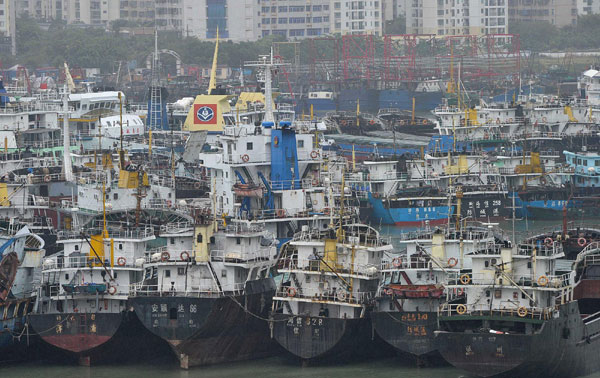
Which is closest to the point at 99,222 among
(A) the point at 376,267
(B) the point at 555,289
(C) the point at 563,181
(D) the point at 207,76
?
(A) the point at 376,267

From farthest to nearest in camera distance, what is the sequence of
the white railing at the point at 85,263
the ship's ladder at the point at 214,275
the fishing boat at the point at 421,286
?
the white railing at the point at 85,263 < the ship's ladder at the point at 214,275 < the fishing boat at the point at 421,286

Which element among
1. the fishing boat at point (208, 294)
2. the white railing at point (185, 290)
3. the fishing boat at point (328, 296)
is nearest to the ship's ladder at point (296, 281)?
the fishing boat at point (328, 296)

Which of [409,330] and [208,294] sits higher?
[208,294]

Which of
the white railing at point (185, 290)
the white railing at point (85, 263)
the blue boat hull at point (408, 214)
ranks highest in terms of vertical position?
the white railing at point (85, 263)

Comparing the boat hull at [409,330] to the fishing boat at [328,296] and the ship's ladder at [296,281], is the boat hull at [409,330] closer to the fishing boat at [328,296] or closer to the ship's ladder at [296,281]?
the fishing boat at [328,296]

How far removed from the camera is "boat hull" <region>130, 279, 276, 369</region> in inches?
2142

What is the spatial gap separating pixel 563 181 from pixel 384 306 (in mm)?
45419

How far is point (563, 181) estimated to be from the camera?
3851 inches

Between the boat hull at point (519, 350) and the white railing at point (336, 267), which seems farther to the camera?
the white railing at point (336, 267)

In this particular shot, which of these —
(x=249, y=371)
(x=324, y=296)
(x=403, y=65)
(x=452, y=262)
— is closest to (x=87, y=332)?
(x=249, y=371)

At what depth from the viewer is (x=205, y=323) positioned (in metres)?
54.2

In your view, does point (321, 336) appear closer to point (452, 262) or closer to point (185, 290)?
point (185, 290)

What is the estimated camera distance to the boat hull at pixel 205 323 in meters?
54.4

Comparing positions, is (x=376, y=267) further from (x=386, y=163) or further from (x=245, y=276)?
(x=386, y=163)
